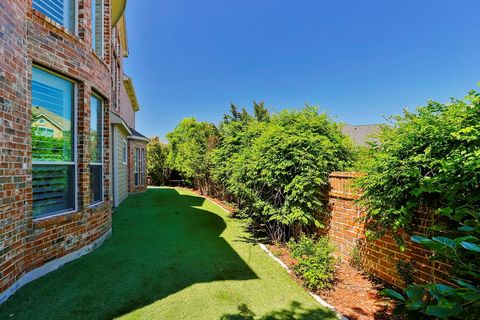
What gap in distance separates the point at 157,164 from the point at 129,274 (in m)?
21.3

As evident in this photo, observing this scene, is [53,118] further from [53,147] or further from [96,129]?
[96,129]

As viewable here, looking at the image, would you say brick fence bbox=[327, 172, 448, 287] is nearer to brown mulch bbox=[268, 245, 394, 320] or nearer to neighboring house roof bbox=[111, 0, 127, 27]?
brown mulch bbox=[268, 245, 394, 320]

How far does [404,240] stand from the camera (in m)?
3.83

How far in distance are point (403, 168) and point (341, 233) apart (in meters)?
2.39

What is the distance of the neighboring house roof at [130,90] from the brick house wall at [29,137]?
1216cm

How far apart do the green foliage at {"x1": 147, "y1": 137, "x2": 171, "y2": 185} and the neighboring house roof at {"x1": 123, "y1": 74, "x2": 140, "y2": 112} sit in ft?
13.1

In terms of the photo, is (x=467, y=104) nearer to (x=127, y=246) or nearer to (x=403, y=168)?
(x=403, y=168)

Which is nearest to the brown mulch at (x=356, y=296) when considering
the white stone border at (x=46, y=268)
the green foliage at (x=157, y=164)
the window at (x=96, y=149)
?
the white stone border at (x=46, y=268)

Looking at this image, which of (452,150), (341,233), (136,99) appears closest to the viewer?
(452,150)

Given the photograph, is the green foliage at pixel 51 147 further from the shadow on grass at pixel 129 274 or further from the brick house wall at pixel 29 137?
the shadow on grass at pixel 129 274

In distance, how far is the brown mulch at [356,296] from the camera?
3414mm

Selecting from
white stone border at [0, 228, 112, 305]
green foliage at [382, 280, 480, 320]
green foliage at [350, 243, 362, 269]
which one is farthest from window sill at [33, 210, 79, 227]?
green foliage at [350, 243, 362, 269]

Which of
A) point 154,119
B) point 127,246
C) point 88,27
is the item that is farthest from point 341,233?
point 154,119

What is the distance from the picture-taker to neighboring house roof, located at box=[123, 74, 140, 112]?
54.6 feet
